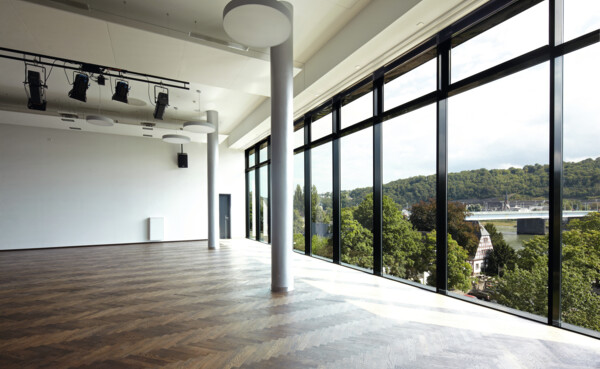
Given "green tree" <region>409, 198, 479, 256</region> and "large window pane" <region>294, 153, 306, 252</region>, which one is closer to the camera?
"green tree" <region>409, 198, 479, 256</region>

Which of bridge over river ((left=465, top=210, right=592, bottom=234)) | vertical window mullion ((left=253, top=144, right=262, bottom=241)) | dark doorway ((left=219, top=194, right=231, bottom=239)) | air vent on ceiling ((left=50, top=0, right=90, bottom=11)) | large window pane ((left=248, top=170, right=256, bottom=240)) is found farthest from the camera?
dark doorway ((left=219, top=194, right=231, bottom=239))

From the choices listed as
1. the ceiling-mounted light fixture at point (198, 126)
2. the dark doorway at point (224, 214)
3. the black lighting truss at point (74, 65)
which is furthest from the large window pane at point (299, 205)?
the dark doorway at point (224, 214)

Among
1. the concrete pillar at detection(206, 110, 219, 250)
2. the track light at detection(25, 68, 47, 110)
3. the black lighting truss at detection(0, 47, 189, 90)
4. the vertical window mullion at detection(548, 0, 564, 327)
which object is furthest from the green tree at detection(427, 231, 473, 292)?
the track light at detection(25, 68, 47, 110)

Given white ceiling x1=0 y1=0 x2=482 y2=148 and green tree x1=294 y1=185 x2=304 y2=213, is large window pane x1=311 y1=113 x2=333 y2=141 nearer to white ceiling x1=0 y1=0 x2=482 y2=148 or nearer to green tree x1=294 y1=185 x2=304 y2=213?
white ceiling x1=0 y1=0 x2=482 y2=148

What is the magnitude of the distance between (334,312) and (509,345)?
6.93ft

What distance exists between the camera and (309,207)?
9.71 meters

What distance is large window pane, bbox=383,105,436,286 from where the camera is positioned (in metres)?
5.84

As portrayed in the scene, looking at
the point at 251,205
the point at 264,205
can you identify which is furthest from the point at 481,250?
the point at 251,205

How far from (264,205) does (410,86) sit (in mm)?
9652

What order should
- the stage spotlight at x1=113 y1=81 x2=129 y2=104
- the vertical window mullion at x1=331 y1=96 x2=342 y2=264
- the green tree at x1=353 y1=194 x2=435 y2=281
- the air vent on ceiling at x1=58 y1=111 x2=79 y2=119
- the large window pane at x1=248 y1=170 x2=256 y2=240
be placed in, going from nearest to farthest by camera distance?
the green tree at x1=353 y1=194 x2=435 y2=281
the stage spotlight at x1=113 y1=81 x2=129 y2=104
the vertical window mullion at x1=331 y1=96 x2=342 y2=264
the air vent on ceiling at x1=58 y1=111 x2=79 y2=119
the large window pane at x1=248 y1=170 x2=256 y2=240

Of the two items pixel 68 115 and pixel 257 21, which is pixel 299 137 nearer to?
pixel 257 21

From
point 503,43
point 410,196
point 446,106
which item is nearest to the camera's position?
point 503,43

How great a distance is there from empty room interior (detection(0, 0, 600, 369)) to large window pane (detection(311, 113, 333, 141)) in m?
0.11

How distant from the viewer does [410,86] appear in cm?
605
